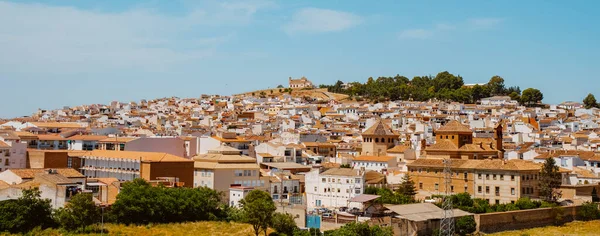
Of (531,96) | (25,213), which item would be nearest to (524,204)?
(25,213)

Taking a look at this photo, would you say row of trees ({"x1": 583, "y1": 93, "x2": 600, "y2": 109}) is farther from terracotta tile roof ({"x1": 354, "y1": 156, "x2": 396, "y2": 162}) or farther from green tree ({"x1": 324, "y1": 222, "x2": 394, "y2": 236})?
green tree ({"x1": 324, "y1": 222, "x2": 394, "y2": 236})

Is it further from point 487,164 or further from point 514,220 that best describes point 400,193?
point 514,220

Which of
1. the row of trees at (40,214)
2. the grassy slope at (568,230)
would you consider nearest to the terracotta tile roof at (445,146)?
the grassy slope at (568,230)

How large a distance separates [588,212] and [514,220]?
697 centimetres

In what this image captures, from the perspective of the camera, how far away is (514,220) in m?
44.6

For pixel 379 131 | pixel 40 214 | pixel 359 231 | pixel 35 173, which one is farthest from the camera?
pixel 379 131

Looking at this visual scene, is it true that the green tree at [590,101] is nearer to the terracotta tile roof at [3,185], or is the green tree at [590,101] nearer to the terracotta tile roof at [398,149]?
the terracotta tile roof at [398,149]

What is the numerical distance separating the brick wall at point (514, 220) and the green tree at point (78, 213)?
22.3 m

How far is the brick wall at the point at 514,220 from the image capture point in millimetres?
43375

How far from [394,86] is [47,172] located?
9518 cm

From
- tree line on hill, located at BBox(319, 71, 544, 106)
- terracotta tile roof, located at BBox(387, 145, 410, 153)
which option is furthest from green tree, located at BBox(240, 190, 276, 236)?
tree line on hill, located at BBox(319, 71, 544, 106)

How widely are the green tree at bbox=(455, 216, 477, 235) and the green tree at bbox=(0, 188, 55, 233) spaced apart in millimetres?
22681

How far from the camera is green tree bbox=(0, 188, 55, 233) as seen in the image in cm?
3650

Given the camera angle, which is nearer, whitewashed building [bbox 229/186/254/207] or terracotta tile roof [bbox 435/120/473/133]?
whitewashed building [bbox 229/186/254/207]
